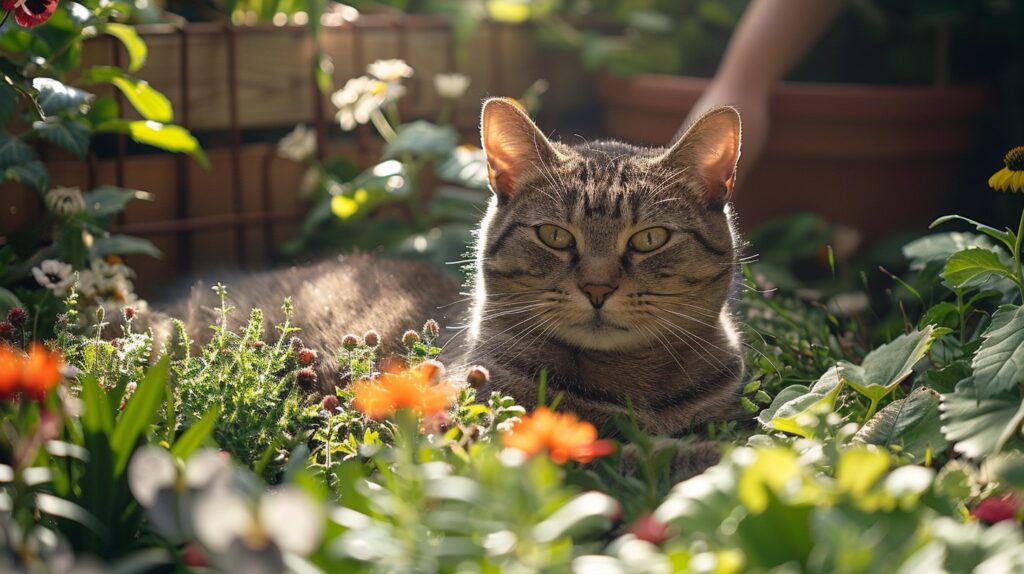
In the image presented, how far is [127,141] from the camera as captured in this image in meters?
2.87

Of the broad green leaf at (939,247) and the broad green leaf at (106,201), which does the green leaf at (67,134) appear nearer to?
the broad green leaf at (106,201)

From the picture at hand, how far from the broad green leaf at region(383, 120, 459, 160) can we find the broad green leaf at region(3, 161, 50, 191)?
3.40 feet

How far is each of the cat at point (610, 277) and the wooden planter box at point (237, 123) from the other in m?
1.16

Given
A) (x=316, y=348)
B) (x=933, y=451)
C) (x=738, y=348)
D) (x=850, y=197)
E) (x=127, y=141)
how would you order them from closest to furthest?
(x=933, y=451) < (x=738, y=348) < (x=316, y=348) < (x=127, y=141) < (x=850, y=197)

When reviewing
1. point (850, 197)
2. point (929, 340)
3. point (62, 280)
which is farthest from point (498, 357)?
point (850, 197)

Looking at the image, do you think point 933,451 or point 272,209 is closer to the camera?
point 933,451

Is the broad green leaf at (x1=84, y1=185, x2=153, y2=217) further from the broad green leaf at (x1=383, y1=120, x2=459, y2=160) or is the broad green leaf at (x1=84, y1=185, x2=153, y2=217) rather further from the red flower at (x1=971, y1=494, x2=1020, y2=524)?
the red flower at (x1=971, y1=494, x2=1020, y2=524)

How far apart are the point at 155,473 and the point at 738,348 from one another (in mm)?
1345

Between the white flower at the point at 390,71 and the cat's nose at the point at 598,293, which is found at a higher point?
the white flower at the point at 390,71

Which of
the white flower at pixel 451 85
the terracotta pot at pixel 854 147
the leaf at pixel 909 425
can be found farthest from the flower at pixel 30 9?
the terracotta pot at pixel 854 147

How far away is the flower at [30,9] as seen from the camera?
1.73 m

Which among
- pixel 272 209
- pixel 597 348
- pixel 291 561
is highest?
pixel 291 561

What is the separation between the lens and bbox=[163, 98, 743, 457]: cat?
6.01 ft

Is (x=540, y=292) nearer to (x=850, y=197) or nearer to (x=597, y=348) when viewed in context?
(x=597, y=348)
